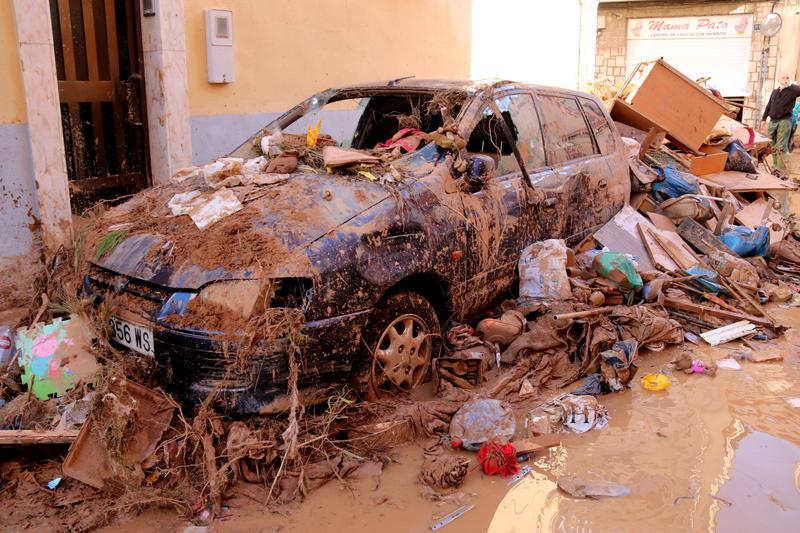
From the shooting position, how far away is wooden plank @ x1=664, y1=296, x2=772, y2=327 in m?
5.52

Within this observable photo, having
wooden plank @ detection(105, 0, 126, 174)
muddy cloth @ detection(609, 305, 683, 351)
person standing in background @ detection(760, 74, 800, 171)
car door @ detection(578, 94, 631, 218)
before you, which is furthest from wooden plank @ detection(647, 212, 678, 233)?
person standing in background @ detection(760, 74, 800, 171)

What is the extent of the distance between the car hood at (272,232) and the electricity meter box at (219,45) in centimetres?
378

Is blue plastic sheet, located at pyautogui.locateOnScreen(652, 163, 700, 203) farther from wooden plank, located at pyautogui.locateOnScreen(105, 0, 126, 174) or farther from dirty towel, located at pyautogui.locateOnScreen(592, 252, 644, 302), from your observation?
wooden plank, located at pyautogui.locateOnScreen(105, 0, 126, 174)

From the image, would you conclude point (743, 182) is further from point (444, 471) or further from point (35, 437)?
point (35, 437)

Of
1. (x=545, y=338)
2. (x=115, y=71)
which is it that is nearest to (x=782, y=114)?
(x=545, y=338)

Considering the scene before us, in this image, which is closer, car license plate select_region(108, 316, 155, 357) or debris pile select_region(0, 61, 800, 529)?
debris pile select_region(0, 61, 800, 529)

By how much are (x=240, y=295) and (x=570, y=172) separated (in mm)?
3248

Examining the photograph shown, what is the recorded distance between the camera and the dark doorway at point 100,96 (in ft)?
20.8

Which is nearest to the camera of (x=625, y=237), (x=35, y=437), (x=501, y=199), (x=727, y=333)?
(x=35, y=437)

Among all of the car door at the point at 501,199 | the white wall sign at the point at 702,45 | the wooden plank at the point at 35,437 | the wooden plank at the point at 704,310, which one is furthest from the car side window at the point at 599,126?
the white wall sign at the point at 702,45

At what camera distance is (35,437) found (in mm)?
3361

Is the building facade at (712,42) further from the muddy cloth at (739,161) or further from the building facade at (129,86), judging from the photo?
the building facade at (129,86)

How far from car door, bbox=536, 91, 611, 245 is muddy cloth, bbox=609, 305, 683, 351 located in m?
0.85

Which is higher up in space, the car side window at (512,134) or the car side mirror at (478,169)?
the car side window at (512,134)
